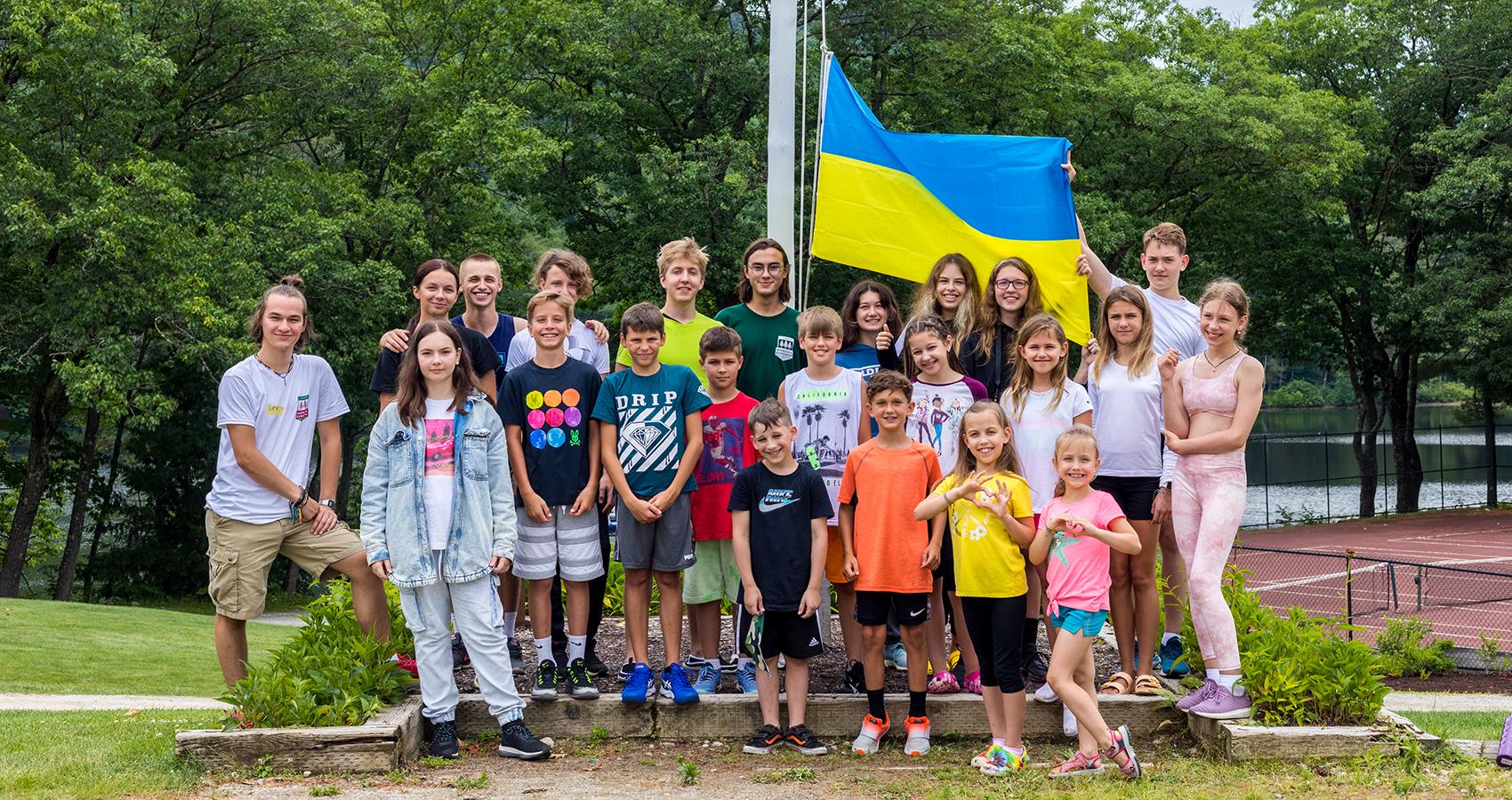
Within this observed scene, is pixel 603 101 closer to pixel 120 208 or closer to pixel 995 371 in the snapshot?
pixel 120 208

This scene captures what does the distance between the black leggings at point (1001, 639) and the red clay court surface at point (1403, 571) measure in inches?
129

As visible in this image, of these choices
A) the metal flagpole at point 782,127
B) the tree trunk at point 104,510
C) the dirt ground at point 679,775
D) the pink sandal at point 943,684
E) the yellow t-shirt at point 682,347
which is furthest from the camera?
the tree trunk at point 104,510

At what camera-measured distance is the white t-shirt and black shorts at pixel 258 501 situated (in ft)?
19.1

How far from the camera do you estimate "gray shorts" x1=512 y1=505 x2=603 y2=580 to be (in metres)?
5.94

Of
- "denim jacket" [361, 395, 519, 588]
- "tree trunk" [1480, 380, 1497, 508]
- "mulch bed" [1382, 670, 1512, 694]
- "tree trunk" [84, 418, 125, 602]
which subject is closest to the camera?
"denim jacket" [361, 395, 519, 588]

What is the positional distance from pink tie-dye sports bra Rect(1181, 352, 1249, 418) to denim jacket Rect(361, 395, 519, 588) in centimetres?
326

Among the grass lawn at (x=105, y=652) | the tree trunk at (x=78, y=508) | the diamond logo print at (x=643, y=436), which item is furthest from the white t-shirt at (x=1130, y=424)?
the tree trunk at (x=78, y=508)

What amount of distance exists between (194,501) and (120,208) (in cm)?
1419

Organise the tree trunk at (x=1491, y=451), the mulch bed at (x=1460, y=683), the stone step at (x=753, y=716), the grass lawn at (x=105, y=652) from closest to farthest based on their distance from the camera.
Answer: the stone step at (x=753, y=716)
the grass lawn at (x=105, y=652)
the mulch bed at (x=1460, y=683)
the tree trunk at (x=1491, y=451)

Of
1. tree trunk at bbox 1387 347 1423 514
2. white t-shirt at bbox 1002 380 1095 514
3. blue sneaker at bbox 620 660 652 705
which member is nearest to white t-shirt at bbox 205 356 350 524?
blue sneaker at bbox 620 660 652 705

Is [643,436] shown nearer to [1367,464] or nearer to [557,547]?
[557,547]

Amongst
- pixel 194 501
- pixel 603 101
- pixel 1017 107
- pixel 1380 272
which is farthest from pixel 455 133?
pixel 1380 272

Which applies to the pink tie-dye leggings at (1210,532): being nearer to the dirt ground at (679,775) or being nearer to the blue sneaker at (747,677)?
the dirt ground at (679,775)

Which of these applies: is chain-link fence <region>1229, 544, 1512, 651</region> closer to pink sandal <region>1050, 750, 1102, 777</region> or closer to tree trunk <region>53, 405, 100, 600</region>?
pink sandal <region>1050, 750, 1102, 777</region>
